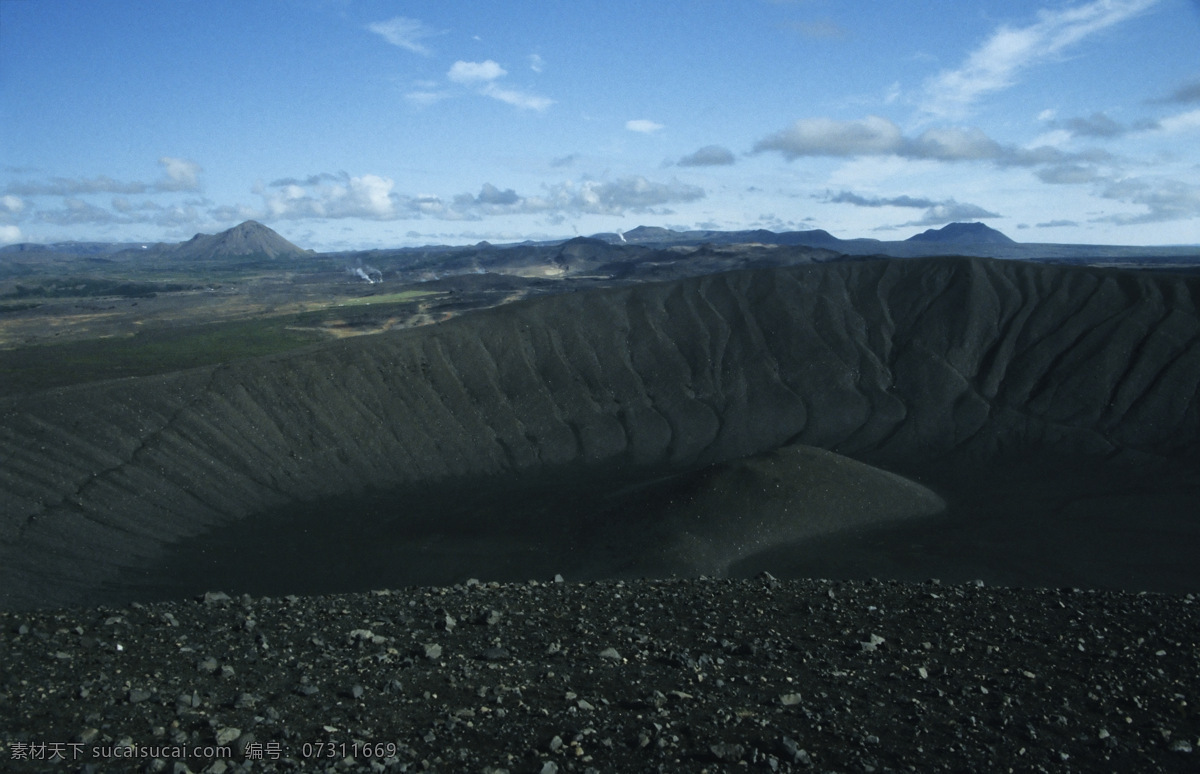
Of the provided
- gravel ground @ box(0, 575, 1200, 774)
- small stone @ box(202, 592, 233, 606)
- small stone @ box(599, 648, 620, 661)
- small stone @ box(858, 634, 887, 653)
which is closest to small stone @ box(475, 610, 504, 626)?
gravel ground @ box(0, 575, 1200, 774)

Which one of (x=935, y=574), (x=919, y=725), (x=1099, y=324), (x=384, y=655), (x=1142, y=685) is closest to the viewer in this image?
(x=919, y=725)

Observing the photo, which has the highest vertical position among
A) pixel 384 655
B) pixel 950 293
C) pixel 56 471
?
pixel 950 293

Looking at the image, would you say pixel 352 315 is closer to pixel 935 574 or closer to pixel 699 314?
pixel 699 314

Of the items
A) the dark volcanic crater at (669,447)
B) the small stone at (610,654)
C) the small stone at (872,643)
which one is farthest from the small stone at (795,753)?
the dark volcanic crater at (669,447)

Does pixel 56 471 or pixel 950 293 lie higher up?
pixel 950 293

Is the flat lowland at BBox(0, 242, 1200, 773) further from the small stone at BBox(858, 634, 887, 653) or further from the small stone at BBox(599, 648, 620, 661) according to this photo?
the small stone at BBox(599, 648, 620, 661)

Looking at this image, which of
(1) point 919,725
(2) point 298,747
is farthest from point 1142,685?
(2) point 298,747

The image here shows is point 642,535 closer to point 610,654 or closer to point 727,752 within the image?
point 610,654
